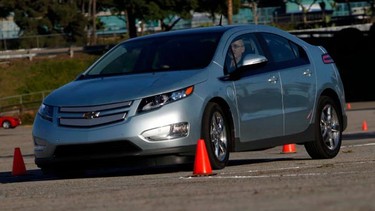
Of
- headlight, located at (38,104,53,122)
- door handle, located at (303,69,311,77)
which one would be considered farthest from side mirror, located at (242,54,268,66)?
headlight, located at (38,104,53,122)

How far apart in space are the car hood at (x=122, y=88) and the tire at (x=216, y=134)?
37 cm

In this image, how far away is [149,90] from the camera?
11.2 metres

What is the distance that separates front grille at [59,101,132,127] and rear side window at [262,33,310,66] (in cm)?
253

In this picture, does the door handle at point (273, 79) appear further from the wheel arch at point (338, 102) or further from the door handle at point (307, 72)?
the wheel arch at point (338, 102)

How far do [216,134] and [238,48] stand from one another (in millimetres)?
1333

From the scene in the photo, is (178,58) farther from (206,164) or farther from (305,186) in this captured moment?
(305,186)

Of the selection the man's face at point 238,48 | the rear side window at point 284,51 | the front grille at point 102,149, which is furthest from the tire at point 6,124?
the front grille at point 102,149

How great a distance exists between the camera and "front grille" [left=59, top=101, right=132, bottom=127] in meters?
11.2

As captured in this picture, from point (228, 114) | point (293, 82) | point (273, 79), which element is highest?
point (273, 79)

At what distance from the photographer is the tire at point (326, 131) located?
13.4 metres

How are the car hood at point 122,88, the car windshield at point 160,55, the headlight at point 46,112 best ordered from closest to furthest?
the car hood at point 122,88, the headlight at point 46,112, the car windshield at point 160,55

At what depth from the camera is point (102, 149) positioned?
37.1ft

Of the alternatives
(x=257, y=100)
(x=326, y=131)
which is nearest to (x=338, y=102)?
(x=326, y=131)

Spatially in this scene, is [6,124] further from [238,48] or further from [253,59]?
[253,59]
